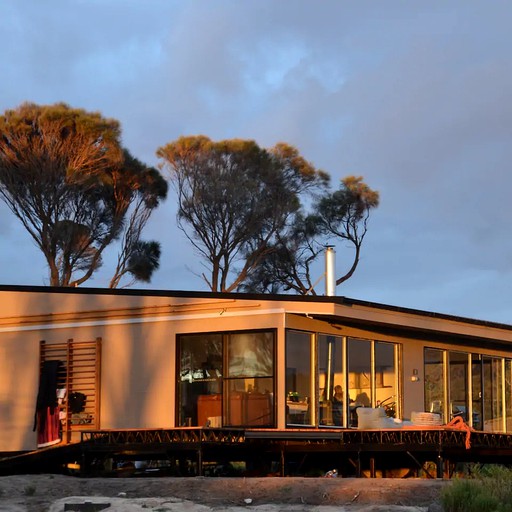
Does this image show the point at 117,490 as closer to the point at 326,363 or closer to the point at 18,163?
the point at 326,363

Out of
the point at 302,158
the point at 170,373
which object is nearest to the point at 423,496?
the point at 170,373

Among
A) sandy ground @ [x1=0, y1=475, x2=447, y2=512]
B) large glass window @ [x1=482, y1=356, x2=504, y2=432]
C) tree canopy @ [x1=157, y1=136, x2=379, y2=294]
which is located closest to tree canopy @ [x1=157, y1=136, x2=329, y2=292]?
tree canopy @ [x1=157, y1=136, x2=379, y2=294]

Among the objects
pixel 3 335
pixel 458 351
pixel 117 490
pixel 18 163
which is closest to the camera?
pixel 117 490

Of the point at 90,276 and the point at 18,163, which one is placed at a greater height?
the point at 18,163

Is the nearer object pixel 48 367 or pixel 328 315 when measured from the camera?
pixel 328 315

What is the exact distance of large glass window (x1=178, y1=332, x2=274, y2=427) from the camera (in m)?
14.9

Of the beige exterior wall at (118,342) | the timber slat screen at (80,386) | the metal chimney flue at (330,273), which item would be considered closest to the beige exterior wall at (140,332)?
the beige exterior wall at (118,342)

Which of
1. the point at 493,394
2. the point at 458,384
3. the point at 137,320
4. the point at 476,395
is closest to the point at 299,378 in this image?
the point at 137,320

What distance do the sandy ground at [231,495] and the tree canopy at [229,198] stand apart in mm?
17923

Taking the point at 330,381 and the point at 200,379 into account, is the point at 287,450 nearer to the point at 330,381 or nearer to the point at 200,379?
the point at 330,381

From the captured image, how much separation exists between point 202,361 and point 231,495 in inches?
182

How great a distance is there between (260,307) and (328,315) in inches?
41.2

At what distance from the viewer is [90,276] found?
2855 cm

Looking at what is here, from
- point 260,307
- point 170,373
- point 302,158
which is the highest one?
point 302,158
